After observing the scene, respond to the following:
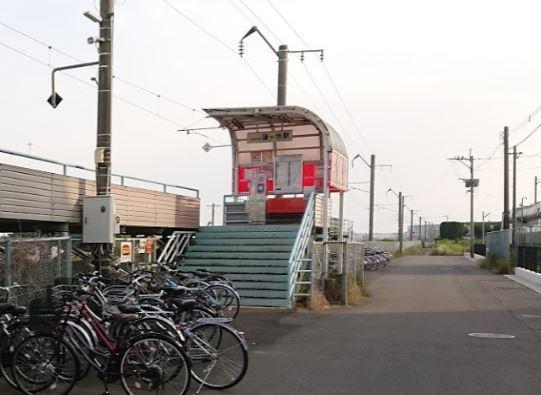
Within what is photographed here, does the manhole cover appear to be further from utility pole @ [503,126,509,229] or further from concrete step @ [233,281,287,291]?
utility pole @ [503,126,509,229]

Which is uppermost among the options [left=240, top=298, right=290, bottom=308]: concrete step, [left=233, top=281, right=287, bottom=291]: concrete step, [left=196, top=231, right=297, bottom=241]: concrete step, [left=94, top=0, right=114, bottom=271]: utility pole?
[left=94, top=0, right=114, bottom=271]: utility pole

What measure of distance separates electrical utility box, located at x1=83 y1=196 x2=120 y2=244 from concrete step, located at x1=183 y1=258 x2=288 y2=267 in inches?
174

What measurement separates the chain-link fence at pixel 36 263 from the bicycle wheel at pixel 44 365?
9.06 ft

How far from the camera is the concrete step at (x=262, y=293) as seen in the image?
1403 centimetres

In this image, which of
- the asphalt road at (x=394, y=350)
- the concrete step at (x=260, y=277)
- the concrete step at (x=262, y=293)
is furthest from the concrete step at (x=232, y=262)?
the asphalt road at (x=394, y=350)

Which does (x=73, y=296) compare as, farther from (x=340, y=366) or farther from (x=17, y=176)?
(x=17, y=176)

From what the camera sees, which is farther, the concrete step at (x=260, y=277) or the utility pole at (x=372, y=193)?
the utility pole at (x=372, y=193)

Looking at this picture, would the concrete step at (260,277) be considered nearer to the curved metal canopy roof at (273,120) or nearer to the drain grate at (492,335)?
the curved metal canopy roof at (273,120)

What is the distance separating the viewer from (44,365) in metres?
6.23

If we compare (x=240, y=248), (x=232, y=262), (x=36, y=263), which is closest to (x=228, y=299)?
(x=36, y=263)

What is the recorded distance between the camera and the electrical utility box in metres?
11.5

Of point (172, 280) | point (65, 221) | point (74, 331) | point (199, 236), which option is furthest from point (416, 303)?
point (74, 331)

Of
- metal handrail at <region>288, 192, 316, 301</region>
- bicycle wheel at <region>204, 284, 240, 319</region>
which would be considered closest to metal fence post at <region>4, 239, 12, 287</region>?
bicycle wheel at <region>204, 284, 240, 319</region>

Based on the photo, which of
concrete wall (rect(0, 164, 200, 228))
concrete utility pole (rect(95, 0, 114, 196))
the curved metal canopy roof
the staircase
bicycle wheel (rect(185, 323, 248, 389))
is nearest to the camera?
bicycle wheel (rect(185, 323, 248, 389))
